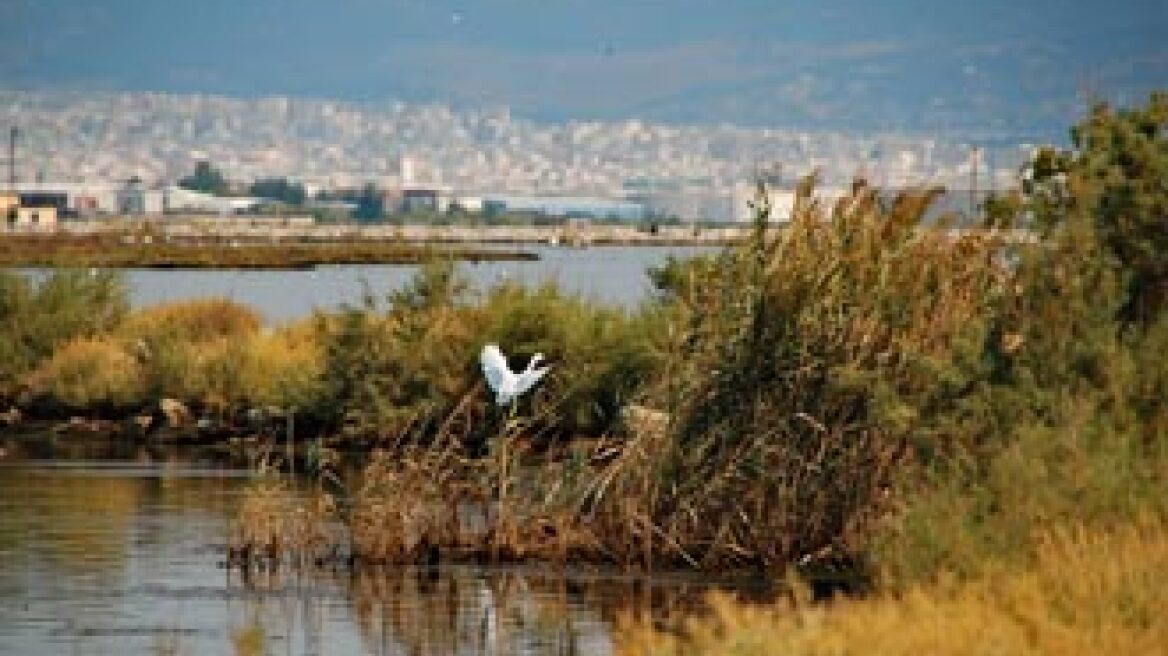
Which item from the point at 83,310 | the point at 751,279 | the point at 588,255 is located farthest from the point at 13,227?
the point at 751,279

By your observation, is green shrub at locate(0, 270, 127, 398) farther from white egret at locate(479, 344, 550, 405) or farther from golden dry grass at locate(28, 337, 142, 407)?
white egret at locate(479, 344, 550, 405)

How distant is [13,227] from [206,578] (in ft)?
534

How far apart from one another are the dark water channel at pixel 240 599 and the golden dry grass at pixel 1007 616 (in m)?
3.91

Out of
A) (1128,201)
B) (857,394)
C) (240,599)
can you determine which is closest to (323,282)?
(857,394)

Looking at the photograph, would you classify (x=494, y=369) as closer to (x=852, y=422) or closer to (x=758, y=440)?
(x=758, y=440)

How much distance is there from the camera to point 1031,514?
19.0m

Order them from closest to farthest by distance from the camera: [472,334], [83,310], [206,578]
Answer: [206,578]
[472,334]
[83,310]

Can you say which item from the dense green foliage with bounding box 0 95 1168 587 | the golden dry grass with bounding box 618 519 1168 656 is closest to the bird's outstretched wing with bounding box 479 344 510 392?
the dense green foliage with bounding box 0 95 1168 587

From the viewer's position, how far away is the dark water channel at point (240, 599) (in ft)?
74.5

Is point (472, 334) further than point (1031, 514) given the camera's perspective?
Yes

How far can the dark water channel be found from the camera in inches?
894

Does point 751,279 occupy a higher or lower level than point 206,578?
higher

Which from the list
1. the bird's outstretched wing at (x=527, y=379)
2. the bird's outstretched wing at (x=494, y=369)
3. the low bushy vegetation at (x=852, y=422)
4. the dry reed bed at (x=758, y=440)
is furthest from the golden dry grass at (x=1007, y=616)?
the bird's outstretched wing at (x=494, y=369)

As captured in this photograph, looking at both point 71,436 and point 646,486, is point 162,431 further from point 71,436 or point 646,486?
point 646,486
